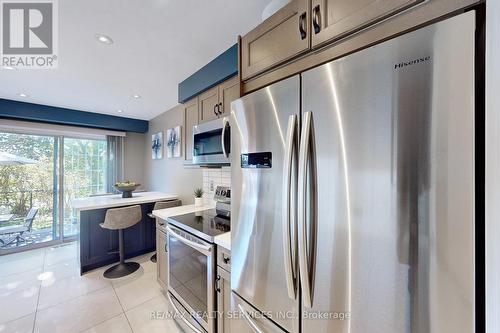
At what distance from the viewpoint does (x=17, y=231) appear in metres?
3.50

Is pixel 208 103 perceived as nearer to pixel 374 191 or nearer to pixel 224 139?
pixel 224 139

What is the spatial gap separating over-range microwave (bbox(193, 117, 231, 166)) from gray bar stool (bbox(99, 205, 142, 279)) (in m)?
1.35

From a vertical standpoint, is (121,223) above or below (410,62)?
below

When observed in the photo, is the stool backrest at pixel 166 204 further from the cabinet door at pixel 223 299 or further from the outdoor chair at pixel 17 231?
the outdoor chair at pixel 17 231

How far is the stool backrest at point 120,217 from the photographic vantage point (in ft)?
8.55

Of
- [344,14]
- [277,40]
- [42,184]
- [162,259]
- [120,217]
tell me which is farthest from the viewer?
[42,184]

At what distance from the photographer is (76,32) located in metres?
1.59

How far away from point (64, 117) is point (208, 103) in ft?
10.4

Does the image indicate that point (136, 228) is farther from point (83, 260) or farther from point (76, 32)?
point (76, 32)

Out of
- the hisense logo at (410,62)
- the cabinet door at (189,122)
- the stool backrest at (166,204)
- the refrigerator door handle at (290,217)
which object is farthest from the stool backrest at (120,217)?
the hisense logo at (410,62)

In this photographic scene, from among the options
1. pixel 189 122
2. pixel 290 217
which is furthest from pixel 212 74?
pixel 290 217

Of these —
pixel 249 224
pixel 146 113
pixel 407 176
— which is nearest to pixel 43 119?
pixel 146 113

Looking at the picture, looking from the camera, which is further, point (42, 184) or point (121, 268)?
point (42, 184)

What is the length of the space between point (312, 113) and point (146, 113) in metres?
4.06
